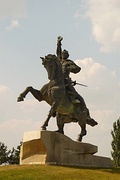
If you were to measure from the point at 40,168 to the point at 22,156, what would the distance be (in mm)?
1881

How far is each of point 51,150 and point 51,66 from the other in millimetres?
3580

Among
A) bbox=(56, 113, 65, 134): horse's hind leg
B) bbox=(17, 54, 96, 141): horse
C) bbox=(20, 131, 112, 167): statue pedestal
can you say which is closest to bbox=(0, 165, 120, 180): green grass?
bbox=(20, 131, 112, 167): statue pedestal

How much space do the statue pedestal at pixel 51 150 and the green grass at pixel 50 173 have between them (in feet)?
3.08

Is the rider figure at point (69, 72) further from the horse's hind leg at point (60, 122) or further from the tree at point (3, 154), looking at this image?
the tree at point (3, 154)

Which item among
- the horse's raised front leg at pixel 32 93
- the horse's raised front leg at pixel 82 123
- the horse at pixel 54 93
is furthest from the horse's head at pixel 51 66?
the horse's raised front leg at pixel 82 123

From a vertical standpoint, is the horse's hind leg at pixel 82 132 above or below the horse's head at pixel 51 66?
below

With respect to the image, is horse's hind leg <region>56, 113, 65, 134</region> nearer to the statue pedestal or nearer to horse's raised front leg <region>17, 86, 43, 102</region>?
the statue pedestal

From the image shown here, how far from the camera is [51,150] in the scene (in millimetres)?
14320

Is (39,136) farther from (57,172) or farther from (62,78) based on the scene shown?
(62,78)

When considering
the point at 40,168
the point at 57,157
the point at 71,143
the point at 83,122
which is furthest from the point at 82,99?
the point at 40,168

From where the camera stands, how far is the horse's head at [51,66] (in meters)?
15.1

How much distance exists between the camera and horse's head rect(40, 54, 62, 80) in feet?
49.6

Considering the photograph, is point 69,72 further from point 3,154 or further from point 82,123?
point 3,154

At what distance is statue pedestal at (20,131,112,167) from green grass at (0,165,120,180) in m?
0.94
